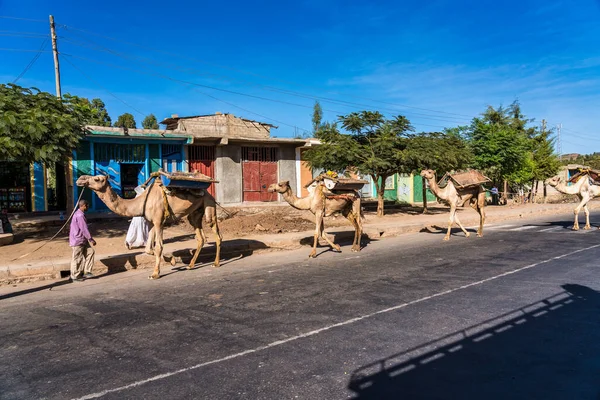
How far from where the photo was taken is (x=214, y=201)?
10.7m

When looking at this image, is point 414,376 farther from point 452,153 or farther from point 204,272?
point 452,153

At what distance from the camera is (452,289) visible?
24.6ft

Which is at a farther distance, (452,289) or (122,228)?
(122,228)

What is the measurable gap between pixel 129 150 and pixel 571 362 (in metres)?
19.5

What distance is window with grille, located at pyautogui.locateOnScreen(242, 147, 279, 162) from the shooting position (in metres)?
23.8

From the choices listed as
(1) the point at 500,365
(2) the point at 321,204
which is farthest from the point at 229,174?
(1) the point at 500,365

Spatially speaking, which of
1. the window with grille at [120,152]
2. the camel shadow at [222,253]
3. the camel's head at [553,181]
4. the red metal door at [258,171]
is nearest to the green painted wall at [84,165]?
the window with grille at [120,152]

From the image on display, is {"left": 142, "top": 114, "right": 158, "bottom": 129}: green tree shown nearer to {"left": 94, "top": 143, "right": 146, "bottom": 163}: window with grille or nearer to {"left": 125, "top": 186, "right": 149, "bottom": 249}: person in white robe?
{"left": 94, "top": 143, "right": 146, "bottom": 163}: window with grille

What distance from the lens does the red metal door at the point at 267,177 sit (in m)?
24.4

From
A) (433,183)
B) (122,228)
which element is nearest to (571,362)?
(433,183)

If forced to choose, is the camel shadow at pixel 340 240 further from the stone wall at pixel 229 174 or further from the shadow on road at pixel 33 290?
the stone wall at pixel 229 174

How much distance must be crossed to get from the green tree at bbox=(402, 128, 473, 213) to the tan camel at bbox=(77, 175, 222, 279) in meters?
10.6

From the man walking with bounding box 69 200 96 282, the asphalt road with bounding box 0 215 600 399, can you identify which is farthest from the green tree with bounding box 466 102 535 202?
the man walking with bounding box 69 200 96 282

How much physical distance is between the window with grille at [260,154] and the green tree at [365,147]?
3.77 meters
